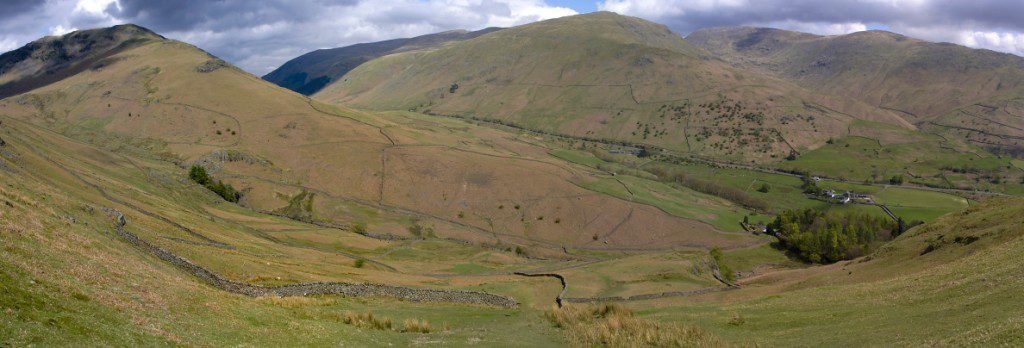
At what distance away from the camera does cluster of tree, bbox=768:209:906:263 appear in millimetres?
119875

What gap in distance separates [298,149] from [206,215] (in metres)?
66.3

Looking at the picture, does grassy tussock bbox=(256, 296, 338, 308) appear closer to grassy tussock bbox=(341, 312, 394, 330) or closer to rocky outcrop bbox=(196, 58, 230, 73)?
grassy tussock bbox=(341, 312, 394, 330)

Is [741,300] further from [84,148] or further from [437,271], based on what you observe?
[84,148]

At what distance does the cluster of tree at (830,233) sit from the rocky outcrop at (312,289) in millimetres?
85385

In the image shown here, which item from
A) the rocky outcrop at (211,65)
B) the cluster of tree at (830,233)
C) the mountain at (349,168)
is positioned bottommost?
the cluster of tree at (830,233)

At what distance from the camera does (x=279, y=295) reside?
4072cm

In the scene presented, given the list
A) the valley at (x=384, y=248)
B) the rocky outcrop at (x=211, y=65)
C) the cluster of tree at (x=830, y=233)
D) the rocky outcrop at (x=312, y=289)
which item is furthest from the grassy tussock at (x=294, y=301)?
the rocky outcrop at (x=211, y=65)

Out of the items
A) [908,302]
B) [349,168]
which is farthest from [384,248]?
[908,302]

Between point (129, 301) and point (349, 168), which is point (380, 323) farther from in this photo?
point (349, 168)

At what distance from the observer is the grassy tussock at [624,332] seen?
108ft

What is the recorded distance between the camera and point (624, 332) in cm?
3478

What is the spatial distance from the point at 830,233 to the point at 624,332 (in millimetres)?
105097

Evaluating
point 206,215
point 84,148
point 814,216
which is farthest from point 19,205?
point 814,216

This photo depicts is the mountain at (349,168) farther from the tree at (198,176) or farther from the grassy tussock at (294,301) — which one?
the grassy tussock at (294,301)
